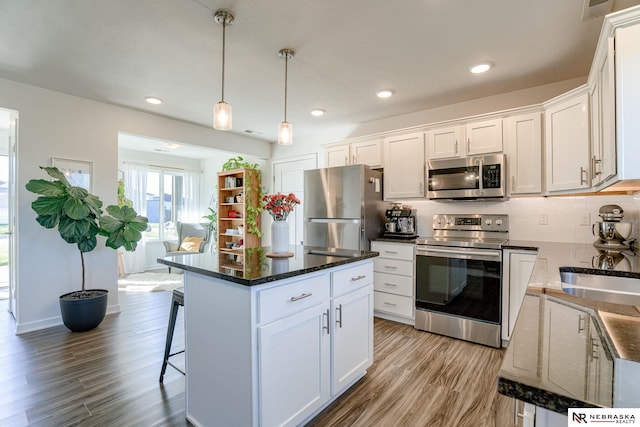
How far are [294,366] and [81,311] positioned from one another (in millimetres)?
2676

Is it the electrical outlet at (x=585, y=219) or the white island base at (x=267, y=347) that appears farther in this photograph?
the electrical outlet at (x=585, y=219)

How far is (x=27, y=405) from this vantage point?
194 cm

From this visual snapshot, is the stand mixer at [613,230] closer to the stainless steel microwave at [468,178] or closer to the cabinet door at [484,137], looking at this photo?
the stainless steel microwave at [468,178]

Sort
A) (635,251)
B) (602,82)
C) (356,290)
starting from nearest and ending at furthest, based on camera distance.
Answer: (602,82), (356,290), (635,251)

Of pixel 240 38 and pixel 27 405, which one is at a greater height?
pixel 240 38

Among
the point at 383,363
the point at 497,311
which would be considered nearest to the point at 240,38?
the point at 383,363

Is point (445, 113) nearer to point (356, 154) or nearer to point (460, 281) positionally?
point (356, 154)

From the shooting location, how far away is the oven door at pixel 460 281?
9.16 ft

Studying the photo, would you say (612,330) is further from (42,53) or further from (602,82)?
(42,53)

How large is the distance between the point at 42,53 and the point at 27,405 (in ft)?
8.51

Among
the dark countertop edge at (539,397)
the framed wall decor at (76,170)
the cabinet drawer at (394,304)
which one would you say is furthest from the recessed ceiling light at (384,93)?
the framed wall decor at (76,170)

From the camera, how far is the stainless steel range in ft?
9.19

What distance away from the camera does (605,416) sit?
1.43 feet

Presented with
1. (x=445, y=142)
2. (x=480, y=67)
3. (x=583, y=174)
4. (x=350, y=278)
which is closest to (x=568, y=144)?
(x=583, y=174)
